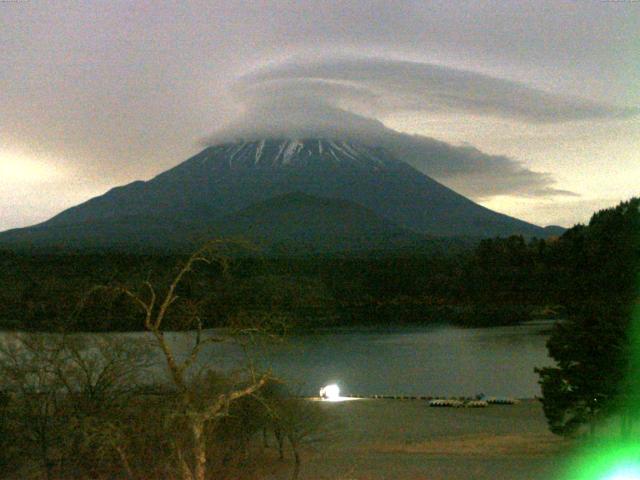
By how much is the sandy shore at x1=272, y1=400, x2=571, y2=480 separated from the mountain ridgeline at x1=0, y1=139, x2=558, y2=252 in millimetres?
88156

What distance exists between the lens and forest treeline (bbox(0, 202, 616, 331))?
192 feet

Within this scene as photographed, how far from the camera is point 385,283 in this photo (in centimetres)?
7700

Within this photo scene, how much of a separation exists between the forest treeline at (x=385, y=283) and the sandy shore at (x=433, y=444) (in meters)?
27.1

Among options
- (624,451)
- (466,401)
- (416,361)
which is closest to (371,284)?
(416,361)

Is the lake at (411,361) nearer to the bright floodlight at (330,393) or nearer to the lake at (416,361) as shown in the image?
the lake at (416,361)

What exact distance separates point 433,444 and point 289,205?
4881 inches

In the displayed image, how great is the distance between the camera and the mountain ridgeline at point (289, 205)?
123625 millimetres

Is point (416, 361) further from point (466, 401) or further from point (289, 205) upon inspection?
point (289, 205)

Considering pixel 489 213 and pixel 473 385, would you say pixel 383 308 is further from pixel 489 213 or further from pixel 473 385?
pixel 489 213

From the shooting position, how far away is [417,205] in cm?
16125

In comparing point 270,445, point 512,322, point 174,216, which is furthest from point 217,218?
point 270,445

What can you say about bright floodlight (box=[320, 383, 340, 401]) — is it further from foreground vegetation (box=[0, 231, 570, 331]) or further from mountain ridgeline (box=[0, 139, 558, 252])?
mountain ridgeline (box=[0, 139, 558, 252])

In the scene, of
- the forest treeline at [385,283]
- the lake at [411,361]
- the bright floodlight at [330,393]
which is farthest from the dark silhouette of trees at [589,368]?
the forest treeline at [385,283]

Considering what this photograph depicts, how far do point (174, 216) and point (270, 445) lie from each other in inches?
4903
